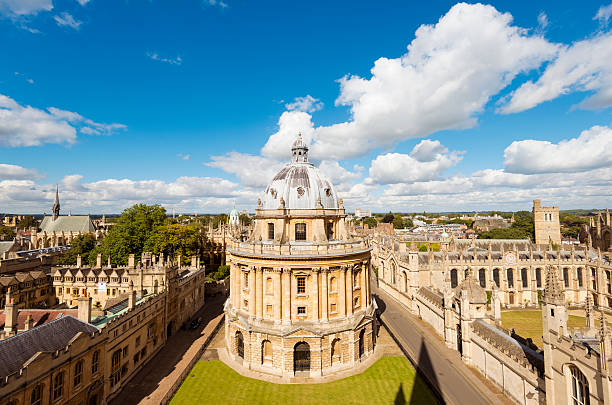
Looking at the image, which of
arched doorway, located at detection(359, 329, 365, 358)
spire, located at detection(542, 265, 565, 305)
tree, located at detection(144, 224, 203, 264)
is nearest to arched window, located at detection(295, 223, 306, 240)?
arched doorway, located at detection(359, 329, 365, 358)

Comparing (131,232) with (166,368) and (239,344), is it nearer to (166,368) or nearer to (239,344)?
(166,368)

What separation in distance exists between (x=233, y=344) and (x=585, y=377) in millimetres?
30218

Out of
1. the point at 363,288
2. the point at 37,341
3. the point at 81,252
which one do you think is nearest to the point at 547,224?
the point at 363,288

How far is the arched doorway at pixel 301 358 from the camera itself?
31.2 m

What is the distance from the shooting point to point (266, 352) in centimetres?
3219

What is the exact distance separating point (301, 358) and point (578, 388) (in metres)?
21.9

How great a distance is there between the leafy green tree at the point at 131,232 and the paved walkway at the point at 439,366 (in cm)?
4738

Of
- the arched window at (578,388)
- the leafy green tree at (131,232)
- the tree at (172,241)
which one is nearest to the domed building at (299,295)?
the arched window at (578,388)

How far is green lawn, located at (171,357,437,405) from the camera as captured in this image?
1056 inches

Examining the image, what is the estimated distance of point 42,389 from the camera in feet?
63.5

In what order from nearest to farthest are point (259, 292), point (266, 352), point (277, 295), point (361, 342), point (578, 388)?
point (578, 388) → point (277, 295) → point (266, 352) → point (259, 292) → point (361, 342)

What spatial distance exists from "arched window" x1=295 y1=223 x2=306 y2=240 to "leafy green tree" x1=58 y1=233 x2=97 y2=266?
43079 mm

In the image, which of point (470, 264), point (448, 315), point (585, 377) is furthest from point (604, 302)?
point (585, 377)

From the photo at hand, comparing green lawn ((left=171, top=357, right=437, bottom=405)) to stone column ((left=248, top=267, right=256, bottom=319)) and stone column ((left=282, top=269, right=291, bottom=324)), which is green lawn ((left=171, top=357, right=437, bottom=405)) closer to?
stone column ((left=248, top=267, right=256, bottom=319))
